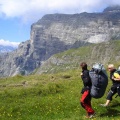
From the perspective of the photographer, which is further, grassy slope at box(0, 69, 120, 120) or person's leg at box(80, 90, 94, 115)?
grassy slope at box(0, 69, 120, 120)

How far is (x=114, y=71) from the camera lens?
19.1m

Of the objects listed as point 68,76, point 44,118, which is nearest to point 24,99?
point 44,118

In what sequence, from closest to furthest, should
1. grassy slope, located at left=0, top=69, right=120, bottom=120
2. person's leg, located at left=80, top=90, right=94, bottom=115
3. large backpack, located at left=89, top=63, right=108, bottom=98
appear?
large backpack, located at left=89, top=63, right=108, bottom=98 → person's leg, located at left=80, top=90, right=94, bottom=115 → grassy slope, located at left=0, top=69, right=120, bottom=120

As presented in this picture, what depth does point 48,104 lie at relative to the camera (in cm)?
2192

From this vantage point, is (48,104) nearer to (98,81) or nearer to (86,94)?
(86,94)

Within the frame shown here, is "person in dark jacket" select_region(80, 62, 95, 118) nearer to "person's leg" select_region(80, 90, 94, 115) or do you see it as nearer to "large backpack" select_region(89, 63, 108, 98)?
"person's leg" select_region(80, 90, 94, 115)

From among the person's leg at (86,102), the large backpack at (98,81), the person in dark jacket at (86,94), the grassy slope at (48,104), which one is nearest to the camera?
the large backpack at (98,81)

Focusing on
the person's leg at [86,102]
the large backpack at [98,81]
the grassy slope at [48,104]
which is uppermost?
the large backpack at [98,81]

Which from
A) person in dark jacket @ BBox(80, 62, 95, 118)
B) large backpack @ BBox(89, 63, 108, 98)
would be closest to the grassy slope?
person in dark jacket @ BBox(80, 62, 95, 118)

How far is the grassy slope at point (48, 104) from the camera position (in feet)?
62.7

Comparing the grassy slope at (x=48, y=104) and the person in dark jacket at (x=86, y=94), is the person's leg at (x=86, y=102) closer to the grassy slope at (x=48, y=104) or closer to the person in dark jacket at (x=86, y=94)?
the person in dark jacket at (x=86, y=94)

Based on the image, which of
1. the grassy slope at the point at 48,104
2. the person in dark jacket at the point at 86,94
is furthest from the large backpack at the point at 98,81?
the grassy slope at the point at 48,104

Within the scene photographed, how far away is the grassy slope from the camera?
19.1 meters

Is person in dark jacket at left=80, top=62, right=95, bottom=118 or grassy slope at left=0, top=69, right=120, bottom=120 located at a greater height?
person in dark jacket at left=80, top=62, right=95, bottom=118
